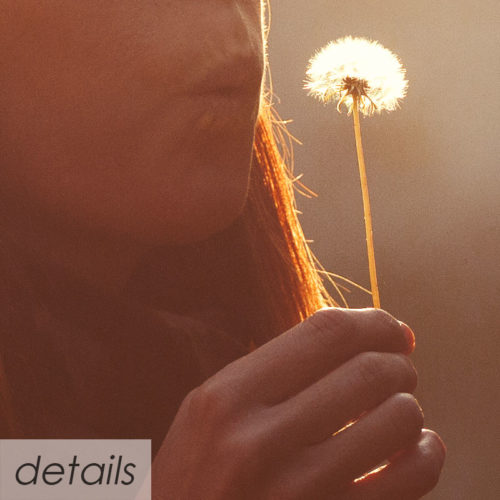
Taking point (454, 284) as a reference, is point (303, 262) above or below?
above

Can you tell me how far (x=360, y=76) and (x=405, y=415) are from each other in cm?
46

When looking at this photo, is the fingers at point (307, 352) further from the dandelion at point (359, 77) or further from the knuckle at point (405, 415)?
the dandelion at point (359, 77)

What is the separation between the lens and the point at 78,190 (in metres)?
0.54

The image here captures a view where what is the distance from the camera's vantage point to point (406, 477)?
451mm

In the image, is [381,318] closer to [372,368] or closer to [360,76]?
[372,368]

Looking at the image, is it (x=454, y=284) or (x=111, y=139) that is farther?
(x=454, y=284)

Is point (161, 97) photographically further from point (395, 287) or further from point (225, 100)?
point (395, 287)

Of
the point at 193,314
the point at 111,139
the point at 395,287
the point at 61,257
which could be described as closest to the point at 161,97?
the point at 111,139

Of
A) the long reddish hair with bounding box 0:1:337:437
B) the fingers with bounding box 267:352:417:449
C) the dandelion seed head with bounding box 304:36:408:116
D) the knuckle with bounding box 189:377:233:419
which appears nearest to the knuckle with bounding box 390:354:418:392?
the fingers with bounding box 267:352:417:449

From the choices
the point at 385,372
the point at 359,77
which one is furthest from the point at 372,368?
the point at 359,77

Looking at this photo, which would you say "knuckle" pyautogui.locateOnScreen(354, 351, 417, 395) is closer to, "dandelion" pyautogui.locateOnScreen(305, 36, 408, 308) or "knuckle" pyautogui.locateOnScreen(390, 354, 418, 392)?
"knuckle" pyautogui.locateOnScreen(390, 354, 418, 392)

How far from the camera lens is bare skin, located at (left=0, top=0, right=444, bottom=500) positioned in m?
0.41

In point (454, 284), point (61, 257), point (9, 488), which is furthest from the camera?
point (454, 284)

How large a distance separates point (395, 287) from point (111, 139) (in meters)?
1.24
